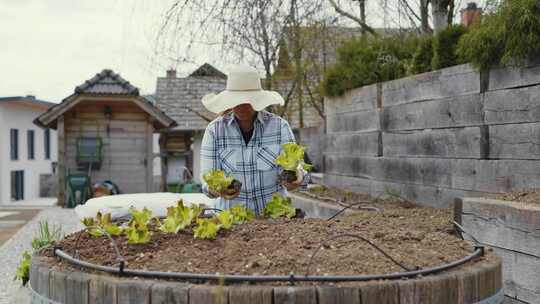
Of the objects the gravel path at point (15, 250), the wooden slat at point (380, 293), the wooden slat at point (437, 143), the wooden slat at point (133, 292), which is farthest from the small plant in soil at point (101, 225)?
the wooden slat at point (437, 143)

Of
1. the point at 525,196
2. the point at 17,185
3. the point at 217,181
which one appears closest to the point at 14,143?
the point at 17,185

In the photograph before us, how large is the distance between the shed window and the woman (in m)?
14.6

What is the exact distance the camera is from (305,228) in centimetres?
272

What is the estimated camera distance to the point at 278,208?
11.7ft

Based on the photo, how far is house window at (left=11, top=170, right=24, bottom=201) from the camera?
23.9 meters

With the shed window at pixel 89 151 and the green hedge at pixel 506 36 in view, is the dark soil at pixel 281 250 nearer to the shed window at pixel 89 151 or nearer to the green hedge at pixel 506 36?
the green hedge at pixel 506 36

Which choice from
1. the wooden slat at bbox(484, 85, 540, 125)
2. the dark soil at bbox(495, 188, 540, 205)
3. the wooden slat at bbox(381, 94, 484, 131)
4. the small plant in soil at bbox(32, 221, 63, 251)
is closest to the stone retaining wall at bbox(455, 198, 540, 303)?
the dark soil at bbox(495, 188, 540, 205)

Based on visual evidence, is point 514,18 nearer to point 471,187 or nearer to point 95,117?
point 471,187

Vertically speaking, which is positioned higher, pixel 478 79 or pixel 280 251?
pixel 478 79

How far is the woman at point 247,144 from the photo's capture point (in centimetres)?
389

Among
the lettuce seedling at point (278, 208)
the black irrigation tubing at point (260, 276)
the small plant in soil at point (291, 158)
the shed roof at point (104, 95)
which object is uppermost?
the shed roof at point (104, 95)

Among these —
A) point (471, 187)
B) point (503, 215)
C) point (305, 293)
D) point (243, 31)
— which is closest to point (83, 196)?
point (243, 31)

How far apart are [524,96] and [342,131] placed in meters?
3.45

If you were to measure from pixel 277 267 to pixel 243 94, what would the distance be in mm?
1918
